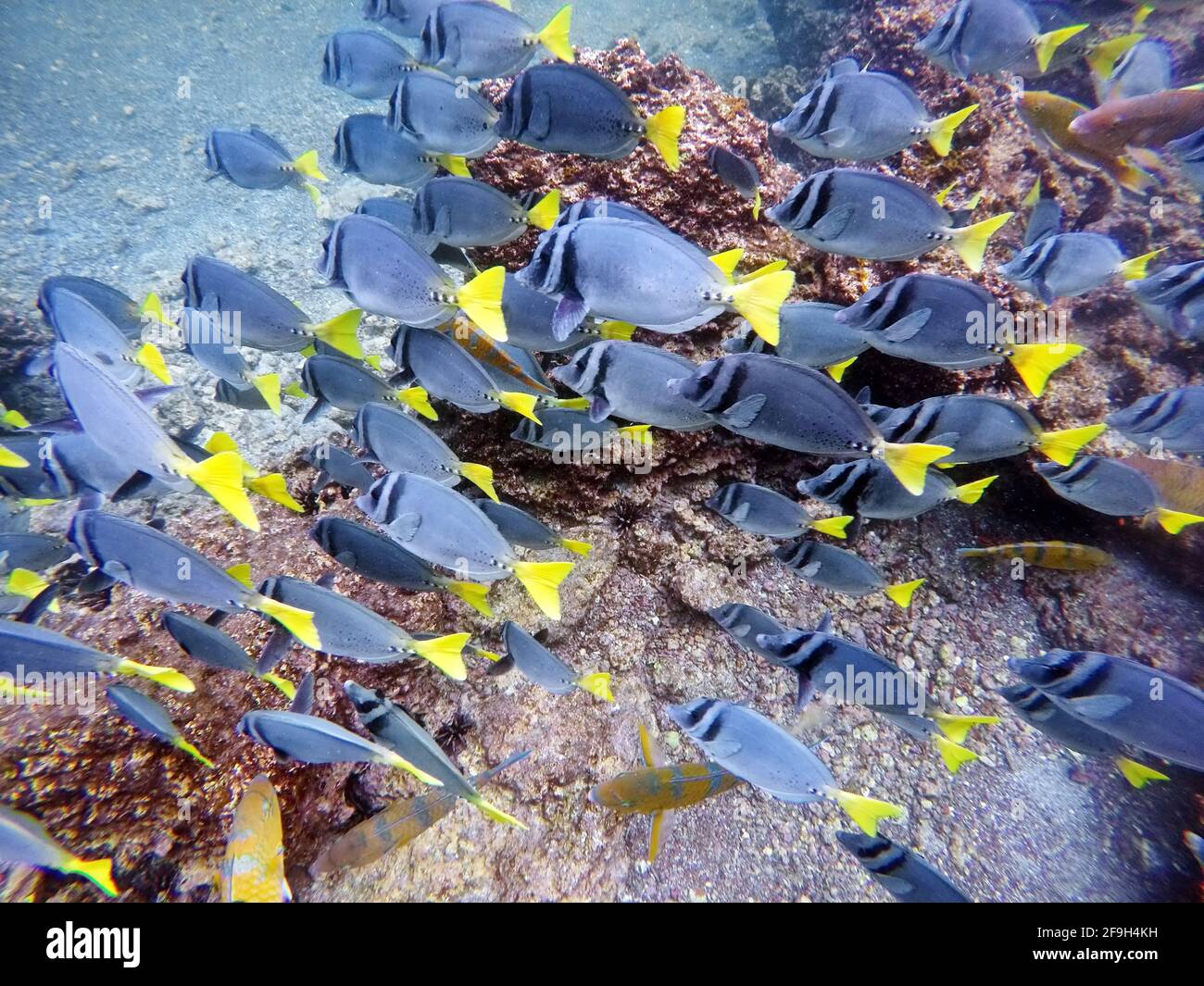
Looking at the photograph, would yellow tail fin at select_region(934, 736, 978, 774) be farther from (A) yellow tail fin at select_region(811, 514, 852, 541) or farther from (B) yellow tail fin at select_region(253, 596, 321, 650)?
(B) yellow tail fin at select_region(253, 596, 321, 650)

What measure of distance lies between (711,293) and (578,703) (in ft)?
8.18

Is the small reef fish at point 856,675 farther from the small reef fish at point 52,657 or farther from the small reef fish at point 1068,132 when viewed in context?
the small reef fish at point 1068,132

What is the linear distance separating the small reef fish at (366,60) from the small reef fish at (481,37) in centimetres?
69

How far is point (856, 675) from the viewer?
94.0 inches

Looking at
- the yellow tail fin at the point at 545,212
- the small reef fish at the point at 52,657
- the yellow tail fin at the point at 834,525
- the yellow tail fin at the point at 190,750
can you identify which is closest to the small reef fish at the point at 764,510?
the yellow tail fin at the point at 834,525

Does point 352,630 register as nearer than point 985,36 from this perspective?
Yes

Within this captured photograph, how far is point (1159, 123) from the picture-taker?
463 cm

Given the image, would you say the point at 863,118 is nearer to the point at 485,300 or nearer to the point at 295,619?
the point at 485,300

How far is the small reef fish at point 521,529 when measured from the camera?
109 inches

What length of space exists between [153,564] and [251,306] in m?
1.41

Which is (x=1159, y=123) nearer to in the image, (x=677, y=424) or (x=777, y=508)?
(x=777, y=508)

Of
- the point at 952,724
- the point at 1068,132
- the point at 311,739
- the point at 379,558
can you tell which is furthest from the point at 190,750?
the point at 1068,132

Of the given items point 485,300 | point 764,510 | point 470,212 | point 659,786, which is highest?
point 470,212

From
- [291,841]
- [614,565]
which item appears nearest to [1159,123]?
[614,565]
